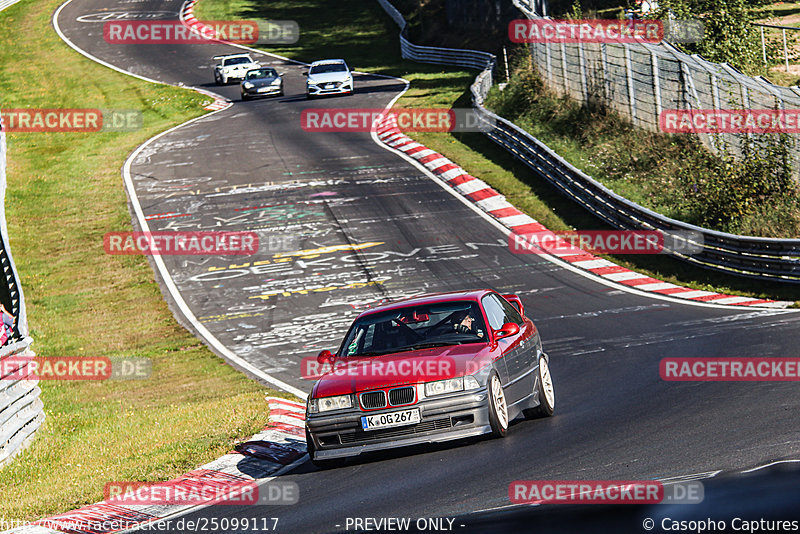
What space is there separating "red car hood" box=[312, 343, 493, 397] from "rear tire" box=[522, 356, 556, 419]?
1.12 metres

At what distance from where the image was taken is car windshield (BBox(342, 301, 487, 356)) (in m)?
10.2

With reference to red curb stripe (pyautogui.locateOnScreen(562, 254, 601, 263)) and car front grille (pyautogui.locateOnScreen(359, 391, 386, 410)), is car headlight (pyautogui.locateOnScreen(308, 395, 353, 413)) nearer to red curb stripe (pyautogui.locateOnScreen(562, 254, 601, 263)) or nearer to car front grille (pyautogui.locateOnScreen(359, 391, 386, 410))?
car front grille (pyautogui.locateOnScreen(359, 391, 386, 410))

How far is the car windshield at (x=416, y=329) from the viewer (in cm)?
1016

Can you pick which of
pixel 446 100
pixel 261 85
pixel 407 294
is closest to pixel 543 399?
pixel 407 294

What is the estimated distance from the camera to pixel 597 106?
30188mm

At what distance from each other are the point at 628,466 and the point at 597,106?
23.7m

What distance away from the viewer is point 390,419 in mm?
9305

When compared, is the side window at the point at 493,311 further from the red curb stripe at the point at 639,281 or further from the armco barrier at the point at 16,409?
the red curb stripe at the point at 639,281

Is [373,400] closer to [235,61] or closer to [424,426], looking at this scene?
[424,426]

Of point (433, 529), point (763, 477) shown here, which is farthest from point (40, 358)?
point (763, 477)

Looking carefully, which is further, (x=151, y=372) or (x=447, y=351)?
(x=151, y=372)

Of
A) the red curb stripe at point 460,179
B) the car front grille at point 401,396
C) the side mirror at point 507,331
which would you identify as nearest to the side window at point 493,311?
the side mirror at point 507,331

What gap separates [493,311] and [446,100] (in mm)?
30446

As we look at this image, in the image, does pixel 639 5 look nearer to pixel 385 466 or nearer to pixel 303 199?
pixel 303 199
